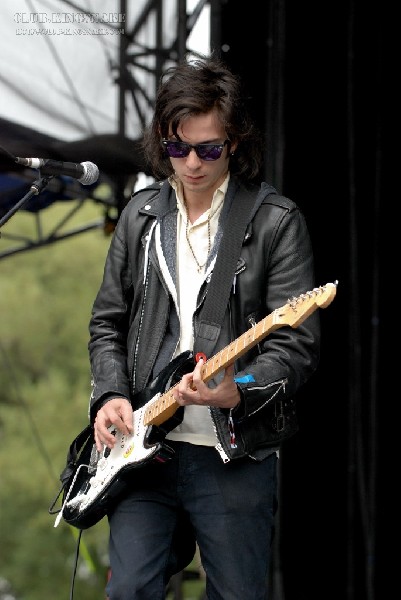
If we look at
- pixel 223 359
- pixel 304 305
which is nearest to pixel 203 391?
pixel 223 359

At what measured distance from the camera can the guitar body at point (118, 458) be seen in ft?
9.46

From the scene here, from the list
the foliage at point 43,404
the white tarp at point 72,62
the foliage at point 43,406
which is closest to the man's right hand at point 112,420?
the white tarp at point 72,62

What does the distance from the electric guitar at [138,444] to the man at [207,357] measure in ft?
0.06

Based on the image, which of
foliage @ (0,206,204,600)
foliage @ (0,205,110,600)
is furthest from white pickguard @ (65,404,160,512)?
foliage @ (0,205,110,600)

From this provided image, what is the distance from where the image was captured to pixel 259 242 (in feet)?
9.82

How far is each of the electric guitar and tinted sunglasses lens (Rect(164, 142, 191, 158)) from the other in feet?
1.68

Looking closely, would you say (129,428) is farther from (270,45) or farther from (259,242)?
(270,45)

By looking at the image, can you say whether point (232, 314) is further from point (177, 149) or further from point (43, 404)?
point (43, 404)

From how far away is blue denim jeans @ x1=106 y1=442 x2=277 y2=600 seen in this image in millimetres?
2932

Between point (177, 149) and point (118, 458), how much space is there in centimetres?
81

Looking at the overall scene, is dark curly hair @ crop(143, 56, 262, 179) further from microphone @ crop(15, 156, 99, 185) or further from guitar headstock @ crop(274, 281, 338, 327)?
guitar headstock @ crop(274, 281, 338, 327)

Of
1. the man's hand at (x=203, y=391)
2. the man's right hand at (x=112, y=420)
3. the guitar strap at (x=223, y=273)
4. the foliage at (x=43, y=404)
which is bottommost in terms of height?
the foliage at (x=43, y=404)

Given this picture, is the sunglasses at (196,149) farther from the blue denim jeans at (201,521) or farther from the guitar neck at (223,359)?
the blue denim jeans at (201,521)

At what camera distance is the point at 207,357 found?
9.52ft
